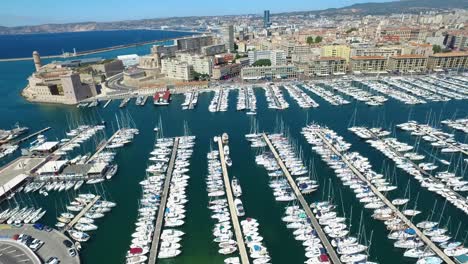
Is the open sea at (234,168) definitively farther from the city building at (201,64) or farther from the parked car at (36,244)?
the city building at (201,64)

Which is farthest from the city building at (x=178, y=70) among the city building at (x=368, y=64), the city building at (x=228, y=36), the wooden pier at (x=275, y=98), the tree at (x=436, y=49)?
the tree at (x=436, y=49)

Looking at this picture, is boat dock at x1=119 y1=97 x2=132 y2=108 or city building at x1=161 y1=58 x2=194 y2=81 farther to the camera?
city building at x1=161 y1=58 x2=194 y2=81

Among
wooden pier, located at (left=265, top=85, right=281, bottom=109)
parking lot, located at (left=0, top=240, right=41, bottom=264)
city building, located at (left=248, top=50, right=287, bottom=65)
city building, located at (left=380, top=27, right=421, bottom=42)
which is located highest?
city building, located at (left=380, top=27, right=421, bottom=42)

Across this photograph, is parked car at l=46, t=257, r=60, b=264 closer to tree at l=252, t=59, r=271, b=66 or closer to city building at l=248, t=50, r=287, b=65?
tree at l=252, t=59, r=271, b=66

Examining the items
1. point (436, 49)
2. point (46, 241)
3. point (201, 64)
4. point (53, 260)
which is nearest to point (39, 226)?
point (46, 241)

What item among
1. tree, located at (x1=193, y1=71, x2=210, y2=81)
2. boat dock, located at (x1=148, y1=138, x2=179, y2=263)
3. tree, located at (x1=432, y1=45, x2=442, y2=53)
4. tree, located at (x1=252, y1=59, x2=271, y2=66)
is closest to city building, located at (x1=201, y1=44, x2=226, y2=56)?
tree, located at (x1=252, y1=59, x2=271, y2=66)

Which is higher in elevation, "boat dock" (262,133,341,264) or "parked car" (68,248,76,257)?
"parked car" (68,248,76,257)

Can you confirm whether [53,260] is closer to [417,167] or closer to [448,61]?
[417,167]
